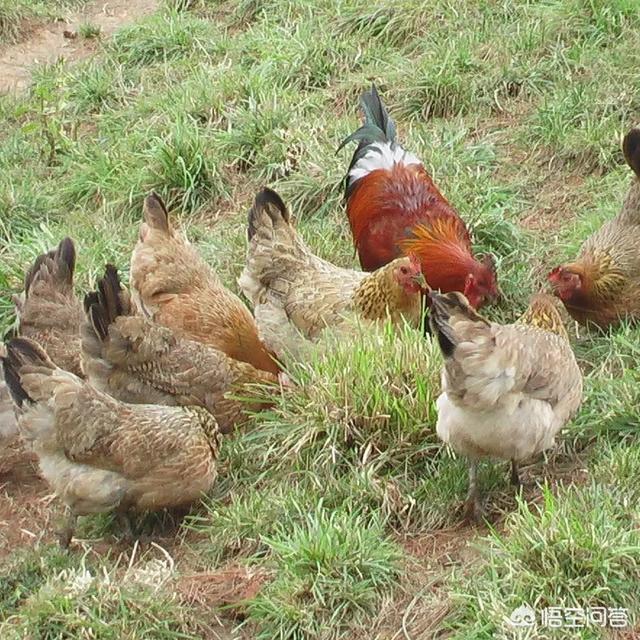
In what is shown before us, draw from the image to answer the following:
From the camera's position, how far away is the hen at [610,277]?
262 inches

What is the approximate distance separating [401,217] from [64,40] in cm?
535

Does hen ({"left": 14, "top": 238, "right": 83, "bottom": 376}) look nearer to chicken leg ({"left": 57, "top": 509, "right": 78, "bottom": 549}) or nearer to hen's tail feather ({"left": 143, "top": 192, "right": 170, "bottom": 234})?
hen's tail feather ({"left": 143, "top": 192, "right": 170, "bottom": 234})

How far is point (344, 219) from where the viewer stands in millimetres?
8258

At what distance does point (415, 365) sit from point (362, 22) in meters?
4.98

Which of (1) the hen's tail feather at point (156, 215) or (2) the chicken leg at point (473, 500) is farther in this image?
(1) the hen's tail feather at point (156, 215)

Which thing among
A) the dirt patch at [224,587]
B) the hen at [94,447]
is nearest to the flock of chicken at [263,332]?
the hen at [94,447]

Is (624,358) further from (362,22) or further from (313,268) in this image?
(362,22)

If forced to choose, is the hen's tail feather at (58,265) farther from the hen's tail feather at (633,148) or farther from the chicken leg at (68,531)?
the hen's tail feather at (633,148)

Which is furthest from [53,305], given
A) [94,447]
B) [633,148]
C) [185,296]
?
[633,148]

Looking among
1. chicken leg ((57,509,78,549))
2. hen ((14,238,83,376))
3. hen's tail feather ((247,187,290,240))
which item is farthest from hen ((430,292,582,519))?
hen ((14,238,83,376))

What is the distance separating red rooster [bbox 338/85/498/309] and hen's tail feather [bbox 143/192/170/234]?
125 centimetres

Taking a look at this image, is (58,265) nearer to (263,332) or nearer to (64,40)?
(263,332)

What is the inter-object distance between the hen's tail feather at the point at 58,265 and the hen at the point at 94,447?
1308mm

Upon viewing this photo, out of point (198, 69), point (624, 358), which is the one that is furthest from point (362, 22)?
point (624, 358)
